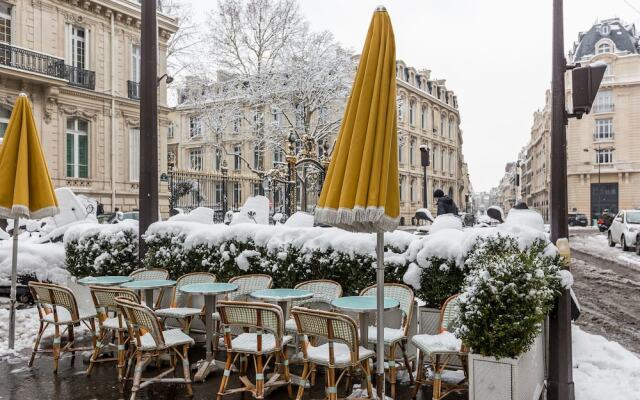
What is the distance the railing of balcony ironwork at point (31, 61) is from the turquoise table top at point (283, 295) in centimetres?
1845

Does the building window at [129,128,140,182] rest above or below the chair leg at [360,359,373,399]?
above

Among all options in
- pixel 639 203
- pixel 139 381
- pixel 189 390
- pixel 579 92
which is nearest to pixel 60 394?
pixel 139 381

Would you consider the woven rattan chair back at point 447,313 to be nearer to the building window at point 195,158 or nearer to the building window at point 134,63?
the building window at point 134,63

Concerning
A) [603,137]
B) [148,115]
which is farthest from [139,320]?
[603,137]

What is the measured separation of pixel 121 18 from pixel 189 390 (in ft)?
74.4

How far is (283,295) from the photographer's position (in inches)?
219

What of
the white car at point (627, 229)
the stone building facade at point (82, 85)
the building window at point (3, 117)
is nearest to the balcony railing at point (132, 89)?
the stone building facade at point (82, 85)

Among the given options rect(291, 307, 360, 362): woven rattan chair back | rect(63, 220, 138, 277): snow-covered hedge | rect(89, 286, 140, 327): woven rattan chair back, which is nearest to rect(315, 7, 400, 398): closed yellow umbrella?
rect(291, 307, 360, 362): woven rattan chair back

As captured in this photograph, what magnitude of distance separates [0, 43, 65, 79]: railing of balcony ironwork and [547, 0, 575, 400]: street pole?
19.5 m

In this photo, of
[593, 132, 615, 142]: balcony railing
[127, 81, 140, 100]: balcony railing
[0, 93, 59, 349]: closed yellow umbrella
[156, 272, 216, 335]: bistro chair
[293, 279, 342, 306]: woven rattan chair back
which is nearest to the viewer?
[293, 279, 342, 306]: woven rattan chair back

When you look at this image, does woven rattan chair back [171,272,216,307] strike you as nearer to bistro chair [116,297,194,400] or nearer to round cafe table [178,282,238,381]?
round cafe table [178,282,238,381]

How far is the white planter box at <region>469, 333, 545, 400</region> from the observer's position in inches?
159

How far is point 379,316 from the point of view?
13.1 ft

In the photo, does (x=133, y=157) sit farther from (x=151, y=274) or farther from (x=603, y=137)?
(x=603, y=137)
